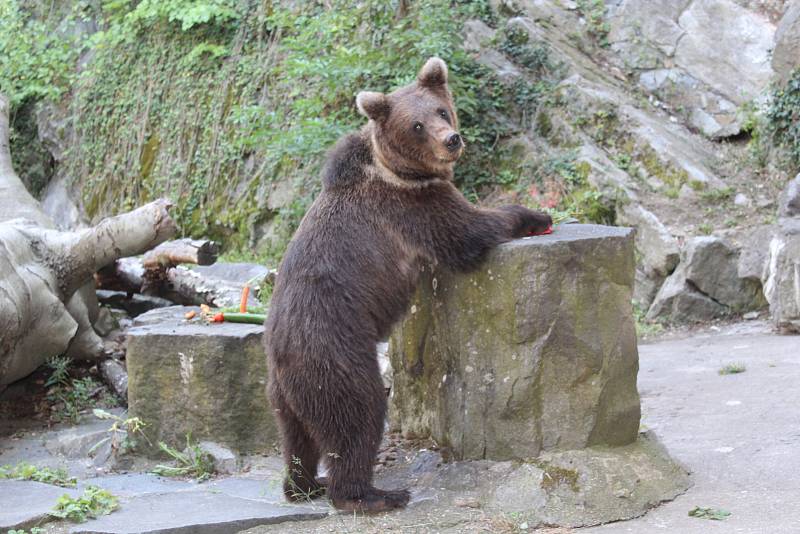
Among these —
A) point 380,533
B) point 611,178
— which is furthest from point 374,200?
point 611,178

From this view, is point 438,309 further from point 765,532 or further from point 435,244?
point 765,532

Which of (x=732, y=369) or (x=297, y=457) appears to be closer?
(x=297, y=457)

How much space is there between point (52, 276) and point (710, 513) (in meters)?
5.98

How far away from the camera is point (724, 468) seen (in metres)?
4.93

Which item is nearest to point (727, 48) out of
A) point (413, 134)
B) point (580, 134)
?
point (580, 134)

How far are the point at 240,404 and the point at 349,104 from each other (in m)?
7.33

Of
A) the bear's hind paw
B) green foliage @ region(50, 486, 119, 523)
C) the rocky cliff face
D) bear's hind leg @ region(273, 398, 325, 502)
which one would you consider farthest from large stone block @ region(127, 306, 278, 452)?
the rocky cliff face

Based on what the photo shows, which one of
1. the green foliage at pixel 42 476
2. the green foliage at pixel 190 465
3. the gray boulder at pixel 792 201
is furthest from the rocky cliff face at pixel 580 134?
the green foliage at pixel 42 476

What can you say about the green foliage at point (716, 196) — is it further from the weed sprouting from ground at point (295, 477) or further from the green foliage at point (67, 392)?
the weed sprouting from ground at point (295, 477)

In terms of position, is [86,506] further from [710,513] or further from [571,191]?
[571,191]

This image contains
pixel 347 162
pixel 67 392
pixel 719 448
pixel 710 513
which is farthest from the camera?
pixel 67 392

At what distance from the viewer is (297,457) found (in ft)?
16.0

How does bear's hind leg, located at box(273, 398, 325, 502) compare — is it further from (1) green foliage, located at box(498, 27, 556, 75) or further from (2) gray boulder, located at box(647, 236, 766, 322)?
(1) green foliage, located at box(498, 27, 556, 75)

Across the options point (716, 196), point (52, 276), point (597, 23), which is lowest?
point (52, 276)
